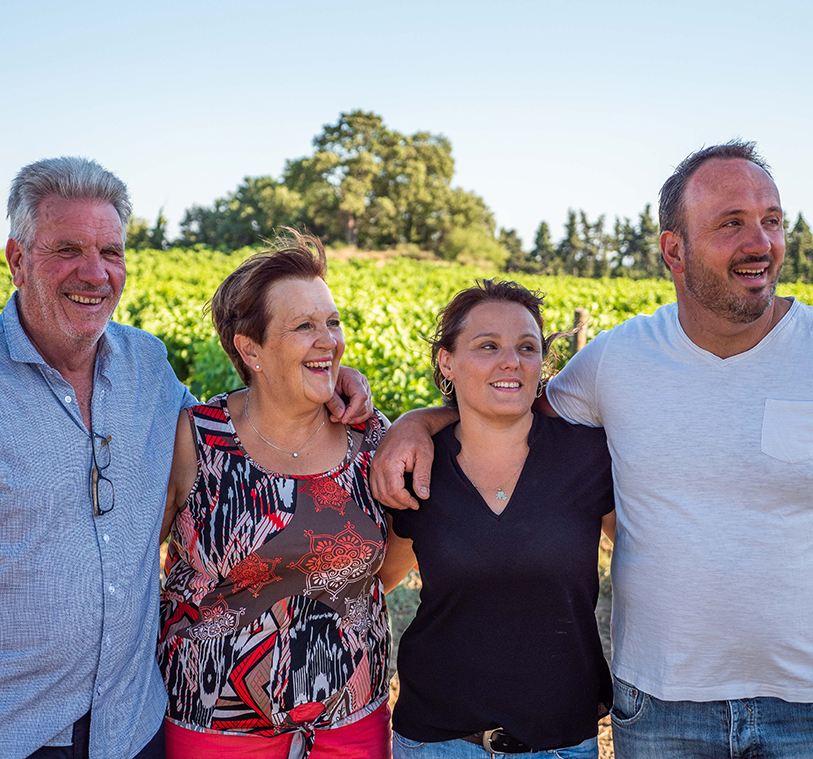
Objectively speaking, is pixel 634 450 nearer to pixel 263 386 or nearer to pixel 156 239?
pixel 263 386

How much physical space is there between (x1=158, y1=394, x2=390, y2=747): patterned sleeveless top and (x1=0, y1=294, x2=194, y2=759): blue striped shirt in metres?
0.14

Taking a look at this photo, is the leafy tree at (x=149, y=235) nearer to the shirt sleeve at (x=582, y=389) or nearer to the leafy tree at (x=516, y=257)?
the leafy tree at (x=516, y=257)

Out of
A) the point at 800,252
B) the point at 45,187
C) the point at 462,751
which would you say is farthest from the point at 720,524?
the point at 800,252

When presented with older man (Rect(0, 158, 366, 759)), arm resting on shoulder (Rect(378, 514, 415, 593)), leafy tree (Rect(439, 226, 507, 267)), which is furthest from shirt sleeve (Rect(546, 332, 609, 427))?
leafy tree (Rect(439, 226, 507, 267))

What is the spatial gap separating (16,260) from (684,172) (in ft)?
7.18

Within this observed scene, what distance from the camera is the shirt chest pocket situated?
7.00ft

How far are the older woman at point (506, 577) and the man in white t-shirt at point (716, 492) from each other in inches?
5.6

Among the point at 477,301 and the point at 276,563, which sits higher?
the point at 477,301

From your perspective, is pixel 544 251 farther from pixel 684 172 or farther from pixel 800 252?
pixel 684 172

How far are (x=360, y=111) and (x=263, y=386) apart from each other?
7304 cm

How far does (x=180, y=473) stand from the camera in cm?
244

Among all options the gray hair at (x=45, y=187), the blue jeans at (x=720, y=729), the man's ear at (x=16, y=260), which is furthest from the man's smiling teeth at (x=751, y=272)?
the man's ear at (x=16, y=260)

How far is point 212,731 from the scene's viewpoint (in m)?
2.25

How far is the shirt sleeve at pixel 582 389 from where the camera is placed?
100.0 inches
